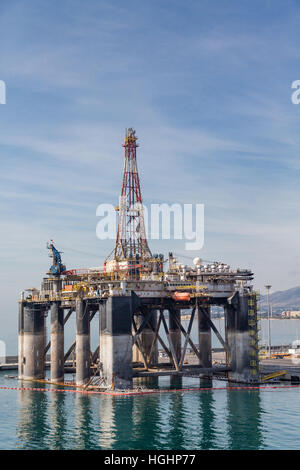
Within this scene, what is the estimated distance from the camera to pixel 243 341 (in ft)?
271

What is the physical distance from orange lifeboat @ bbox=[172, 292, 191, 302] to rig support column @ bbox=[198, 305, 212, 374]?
8.03 m

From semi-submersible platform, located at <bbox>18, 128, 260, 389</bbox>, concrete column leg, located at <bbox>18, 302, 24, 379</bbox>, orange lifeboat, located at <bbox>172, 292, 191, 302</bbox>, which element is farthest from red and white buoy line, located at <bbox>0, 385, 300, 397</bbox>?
orange lifeboat, located at <bbox>172, 292, 191, 302</bbox>

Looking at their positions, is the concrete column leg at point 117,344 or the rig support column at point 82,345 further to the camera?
the rig support column at point 82,345

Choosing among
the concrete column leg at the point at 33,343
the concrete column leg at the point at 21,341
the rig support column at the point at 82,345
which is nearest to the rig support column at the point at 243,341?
the rig support column at the point at 82,345

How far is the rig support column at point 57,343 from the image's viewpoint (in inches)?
3434

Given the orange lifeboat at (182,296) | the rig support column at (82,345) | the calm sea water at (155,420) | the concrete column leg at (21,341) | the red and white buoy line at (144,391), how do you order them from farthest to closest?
1. the concrete column leg at (21,341)
2. the rig support column at (82,345)
3. the orange lifeboat at (182,296)
4. the red and white buoy line at (144,391)
5. the calm sea water at (155,420)

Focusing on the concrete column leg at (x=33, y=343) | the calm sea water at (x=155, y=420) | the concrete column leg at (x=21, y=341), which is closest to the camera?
the calm sea water at (x=155, y=420)

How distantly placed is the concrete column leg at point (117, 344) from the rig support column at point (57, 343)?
14.8 metres

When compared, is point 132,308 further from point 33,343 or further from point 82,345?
point 33,343

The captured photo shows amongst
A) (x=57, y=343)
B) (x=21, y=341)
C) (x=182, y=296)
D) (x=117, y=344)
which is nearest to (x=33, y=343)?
(x=21, y=341)

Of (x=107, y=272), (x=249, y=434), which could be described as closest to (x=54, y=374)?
(x=107, y=272)

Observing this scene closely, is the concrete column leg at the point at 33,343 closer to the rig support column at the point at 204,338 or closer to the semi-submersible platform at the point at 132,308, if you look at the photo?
the semi-submersible platform at the point at 132,308

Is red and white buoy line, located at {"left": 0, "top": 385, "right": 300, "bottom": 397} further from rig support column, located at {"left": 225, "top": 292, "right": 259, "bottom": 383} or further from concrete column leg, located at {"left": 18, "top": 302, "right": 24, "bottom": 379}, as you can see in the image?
concrete column leg, located at {"left": 18, "top": 302, "right": 24, "bottom": 379}
